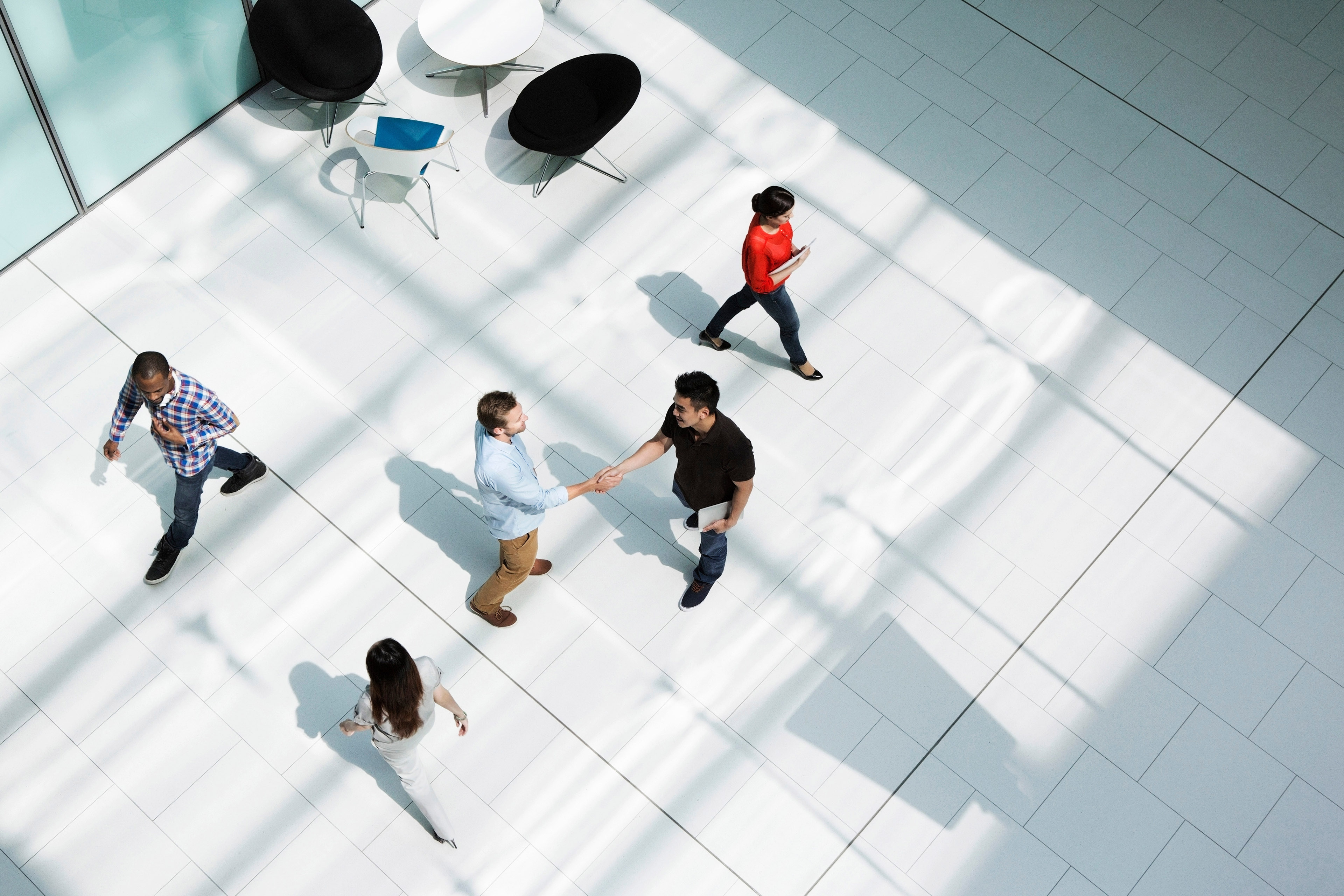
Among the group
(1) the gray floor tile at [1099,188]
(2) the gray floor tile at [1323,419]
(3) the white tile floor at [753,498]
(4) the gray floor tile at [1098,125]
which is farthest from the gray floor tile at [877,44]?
(2) the gray floor tile at [1323,419]

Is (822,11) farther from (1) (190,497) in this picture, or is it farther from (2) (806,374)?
(1) (190,497)

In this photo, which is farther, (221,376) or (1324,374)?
(1324,374)

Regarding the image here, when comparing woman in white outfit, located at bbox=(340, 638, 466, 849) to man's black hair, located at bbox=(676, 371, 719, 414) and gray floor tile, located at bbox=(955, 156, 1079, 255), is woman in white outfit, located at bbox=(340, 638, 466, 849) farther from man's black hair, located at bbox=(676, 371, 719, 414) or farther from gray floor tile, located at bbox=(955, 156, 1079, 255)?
gray floor tile, located at bbox=(955, 156, 1079, 255)

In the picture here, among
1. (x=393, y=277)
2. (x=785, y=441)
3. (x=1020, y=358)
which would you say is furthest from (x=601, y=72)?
(x=1020, y=358)

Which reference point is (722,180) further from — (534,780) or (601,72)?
(534,780)

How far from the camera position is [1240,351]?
23.5ft

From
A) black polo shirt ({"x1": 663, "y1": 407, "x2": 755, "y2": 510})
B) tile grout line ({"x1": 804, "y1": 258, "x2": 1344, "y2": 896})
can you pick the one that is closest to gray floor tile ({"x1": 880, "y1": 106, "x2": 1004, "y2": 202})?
tile grout line ({"x1": 804, "y1": 258, "x2": 1344, "y2": 896})

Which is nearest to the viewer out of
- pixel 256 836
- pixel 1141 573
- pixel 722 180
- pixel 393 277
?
pixel 256 836

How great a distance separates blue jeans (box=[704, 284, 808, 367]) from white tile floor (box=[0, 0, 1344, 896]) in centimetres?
22

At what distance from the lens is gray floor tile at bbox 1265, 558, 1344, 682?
616 cm

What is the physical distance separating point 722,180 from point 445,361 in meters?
2.22

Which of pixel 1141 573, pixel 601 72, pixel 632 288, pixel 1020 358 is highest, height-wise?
pixel 601 72

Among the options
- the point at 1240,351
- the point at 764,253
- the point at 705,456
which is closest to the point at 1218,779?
the point at 1240,351

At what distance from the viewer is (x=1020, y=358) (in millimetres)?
6977
